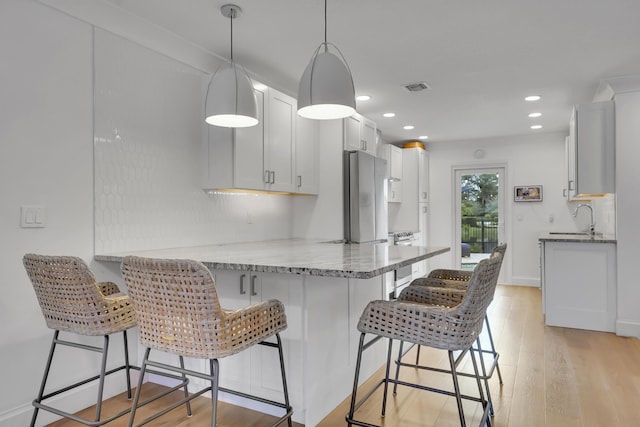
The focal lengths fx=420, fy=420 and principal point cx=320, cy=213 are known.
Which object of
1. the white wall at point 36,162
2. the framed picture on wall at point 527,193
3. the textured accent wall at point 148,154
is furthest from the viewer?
the framed picture on wall at point 527,193

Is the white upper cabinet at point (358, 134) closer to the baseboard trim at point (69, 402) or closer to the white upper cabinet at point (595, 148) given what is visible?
the white upper cabinet at point (595, 148)

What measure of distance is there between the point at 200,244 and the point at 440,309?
6.48 feet

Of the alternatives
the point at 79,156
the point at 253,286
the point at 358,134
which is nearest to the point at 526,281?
the point at 358,134

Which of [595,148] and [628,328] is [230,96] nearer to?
[595,148]

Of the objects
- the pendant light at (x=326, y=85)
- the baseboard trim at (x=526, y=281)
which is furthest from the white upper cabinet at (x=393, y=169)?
the pendant light at (x=326, y=85)

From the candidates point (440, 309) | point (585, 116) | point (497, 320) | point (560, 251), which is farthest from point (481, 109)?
point (440, 309)

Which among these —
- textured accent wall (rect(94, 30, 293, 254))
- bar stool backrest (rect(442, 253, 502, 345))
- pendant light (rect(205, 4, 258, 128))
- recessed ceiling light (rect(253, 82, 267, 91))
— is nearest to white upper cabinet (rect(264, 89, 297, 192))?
recessed ceiling light (rect(253, 82, 267, 91))

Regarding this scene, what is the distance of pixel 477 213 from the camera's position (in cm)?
678

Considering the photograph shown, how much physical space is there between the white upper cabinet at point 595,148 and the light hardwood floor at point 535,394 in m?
1.37

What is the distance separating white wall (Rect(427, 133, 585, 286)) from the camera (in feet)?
20.2

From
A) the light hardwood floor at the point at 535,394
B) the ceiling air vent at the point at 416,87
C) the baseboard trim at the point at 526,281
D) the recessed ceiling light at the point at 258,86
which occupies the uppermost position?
the ceiling air vent at the point at 416,87

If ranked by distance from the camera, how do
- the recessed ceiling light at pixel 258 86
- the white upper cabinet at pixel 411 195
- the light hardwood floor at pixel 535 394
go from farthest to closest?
the white upper cabinet at pixel 411 195 < the recessed ceiling light at pixel 258 86 < the light hardwood floor at pixel 535 394

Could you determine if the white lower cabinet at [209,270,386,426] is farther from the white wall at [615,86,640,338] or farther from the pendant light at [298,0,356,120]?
the white wall at [615,86,640,338]

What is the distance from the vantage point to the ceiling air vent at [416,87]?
12.8 ft
